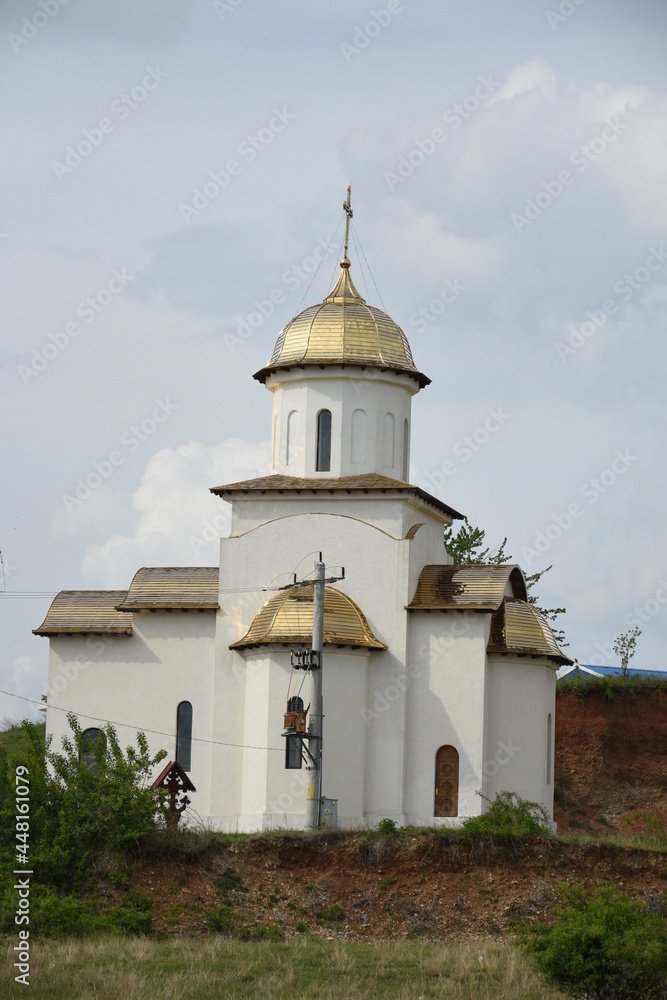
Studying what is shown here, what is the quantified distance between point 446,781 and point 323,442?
8.14 metres

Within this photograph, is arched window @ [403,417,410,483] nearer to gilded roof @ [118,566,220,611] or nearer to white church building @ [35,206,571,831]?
white church building @ [35,206,571,831]

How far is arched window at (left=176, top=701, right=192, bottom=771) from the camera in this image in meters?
33.9

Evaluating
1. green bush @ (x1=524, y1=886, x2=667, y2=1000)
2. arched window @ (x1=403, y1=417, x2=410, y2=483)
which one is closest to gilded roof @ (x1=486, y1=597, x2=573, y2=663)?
arched window @ (x1=403, y1=417, x2=410, y2=483)

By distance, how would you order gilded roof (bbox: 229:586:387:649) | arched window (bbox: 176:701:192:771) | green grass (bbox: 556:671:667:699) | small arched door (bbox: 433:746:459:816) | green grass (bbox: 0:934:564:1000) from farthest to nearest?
1. green grass (bbox: 556:671:667:699)
2. arched window (bbox: 176:701:192:771)
3. small arched door (bbox: 433:746:459:816)
4. gilded roof (bbox: 229:586:387:649)
5. green grass (bbox: 0:934:564:1000)

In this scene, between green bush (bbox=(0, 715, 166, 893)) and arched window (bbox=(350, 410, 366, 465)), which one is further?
arched window (bbox=(350, 410, 366, 465))

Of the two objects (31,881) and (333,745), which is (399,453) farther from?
(31,881)

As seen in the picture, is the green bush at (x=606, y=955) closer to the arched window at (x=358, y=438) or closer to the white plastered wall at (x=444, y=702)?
the white plastered wall at (x=444, y=702)

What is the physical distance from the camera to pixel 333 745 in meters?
31.9

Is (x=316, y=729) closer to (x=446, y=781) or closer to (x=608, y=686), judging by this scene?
(x=446, y=781)

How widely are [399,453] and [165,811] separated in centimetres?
1071

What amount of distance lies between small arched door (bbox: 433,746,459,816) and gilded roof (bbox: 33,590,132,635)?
7.53 metres

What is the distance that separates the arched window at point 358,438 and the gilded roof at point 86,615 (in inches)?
246

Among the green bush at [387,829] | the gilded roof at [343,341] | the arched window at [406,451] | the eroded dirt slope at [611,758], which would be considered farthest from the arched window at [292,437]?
the eroded dirt slope at [611,758]

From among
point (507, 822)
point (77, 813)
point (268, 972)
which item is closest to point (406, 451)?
point (507, 822)
